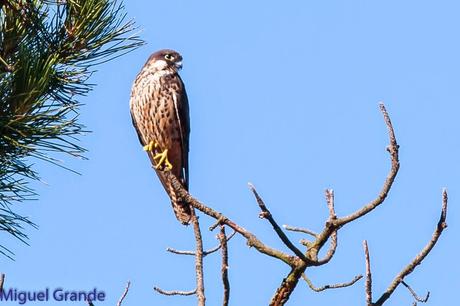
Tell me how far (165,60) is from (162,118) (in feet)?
2.09

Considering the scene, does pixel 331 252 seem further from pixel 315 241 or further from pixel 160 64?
pixel 160 64

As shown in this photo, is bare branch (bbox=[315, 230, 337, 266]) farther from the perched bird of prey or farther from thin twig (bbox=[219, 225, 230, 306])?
the perched bird of prey

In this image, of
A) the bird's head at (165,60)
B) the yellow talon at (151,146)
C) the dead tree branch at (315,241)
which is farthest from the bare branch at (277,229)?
the bird's head at (165,60)

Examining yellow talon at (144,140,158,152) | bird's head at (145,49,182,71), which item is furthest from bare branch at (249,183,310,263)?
bird's head at (145,49,182,71)

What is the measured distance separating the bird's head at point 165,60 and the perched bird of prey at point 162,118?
8cm

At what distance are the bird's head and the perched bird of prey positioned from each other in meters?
0.08

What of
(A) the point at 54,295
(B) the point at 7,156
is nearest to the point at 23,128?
(B) the point at 7,156

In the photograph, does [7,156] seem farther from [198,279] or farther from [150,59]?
[150,59]

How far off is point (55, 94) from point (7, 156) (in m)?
0.39

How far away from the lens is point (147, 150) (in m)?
5.95

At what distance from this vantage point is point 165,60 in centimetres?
638

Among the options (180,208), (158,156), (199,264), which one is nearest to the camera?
(199,264)

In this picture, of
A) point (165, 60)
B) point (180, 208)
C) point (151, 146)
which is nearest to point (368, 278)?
point (180, 208)

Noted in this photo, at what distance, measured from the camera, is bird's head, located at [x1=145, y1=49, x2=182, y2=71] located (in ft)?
20.6
